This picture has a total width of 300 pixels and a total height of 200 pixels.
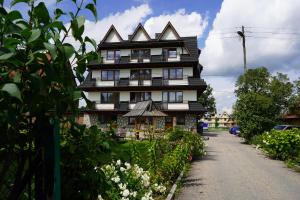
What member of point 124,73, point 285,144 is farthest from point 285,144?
point 124,73

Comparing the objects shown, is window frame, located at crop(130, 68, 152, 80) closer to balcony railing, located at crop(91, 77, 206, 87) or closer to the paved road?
balcony railing, located at crop(91, 77, 206, 87)

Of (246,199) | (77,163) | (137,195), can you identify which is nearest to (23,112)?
(77,163)

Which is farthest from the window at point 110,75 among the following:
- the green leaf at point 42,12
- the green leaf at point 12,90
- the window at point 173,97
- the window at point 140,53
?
the green leaf at point 12,90

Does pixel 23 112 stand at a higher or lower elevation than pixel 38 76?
lower

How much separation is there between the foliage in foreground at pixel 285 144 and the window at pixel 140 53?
91.6ft

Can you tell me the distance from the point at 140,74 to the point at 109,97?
4.68m

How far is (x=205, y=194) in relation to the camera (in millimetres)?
10422

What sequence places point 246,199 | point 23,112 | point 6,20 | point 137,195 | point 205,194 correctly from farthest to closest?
1. point 205,194
2. point 246,199
3. point 137,195
4. point 23,112
5. point 6,20

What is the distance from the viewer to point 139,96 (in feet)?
149

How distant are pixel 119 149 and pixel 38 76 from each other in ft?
2.95

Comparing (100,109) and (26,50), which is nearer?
(26,50)

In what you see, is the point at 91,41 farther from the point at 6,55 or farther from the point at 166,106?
the point at 166,106

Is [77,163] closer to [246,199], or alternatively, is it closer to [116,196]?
[116,196]

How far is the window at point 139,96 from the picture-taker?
44.9 m
